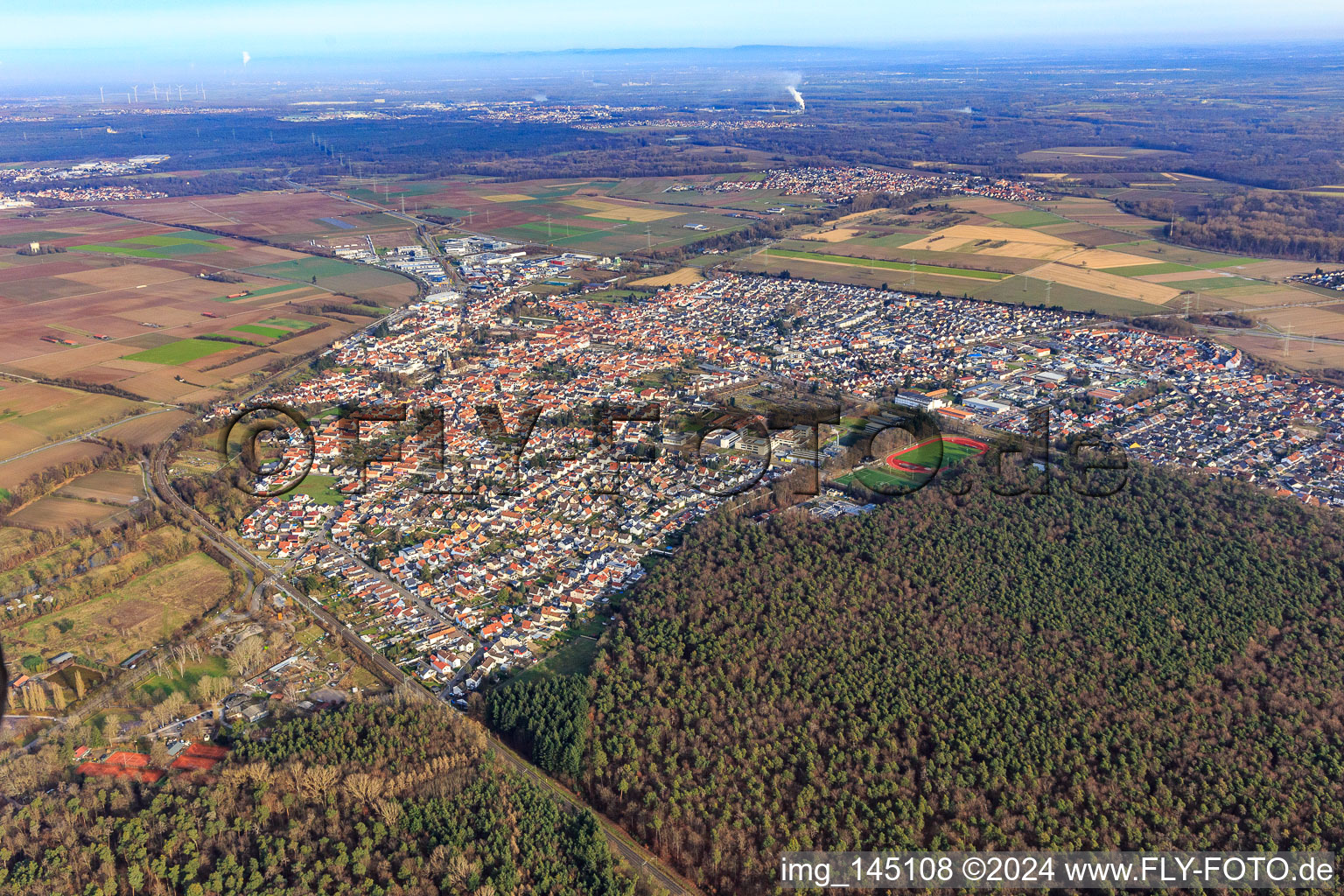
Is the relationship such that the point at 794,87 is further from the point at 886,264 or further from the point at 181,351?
the point at 181,351

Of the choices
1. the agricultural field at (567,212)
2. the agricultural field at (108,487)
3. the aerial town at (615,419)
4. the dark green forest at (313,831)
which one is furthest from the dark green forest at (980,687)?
the agricultural field at (567,212)

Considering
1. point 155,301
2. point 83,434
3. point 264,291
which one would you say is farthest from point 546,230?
point 83,434

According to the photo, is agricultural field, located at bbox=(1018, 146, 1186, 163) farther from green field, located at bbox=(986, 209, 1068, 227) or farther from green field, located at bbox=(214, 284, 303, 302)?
green field, located at bbox=(214, 284, 303, 302)

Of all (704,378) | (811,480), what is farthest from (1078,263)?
(811,480)

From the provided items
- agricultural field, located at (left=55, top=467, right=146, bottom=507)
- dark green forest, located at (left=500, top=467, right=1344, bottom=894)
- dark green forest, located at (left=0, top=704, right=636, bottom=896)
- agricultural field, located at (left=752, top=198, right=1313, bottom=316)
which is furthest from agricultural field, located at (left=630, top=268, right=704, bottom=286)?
dark green forest, located at (left=0, top=704, right=636, bottom=896)

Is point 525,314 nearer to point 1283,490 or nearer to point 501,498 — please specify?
point 501,498

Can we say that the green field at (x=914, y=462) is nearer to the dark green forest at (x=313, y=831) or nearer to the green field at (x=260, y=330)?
the dark green forest at (x=313, y=831)

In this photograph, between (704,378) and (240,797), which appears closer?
(240,797)
